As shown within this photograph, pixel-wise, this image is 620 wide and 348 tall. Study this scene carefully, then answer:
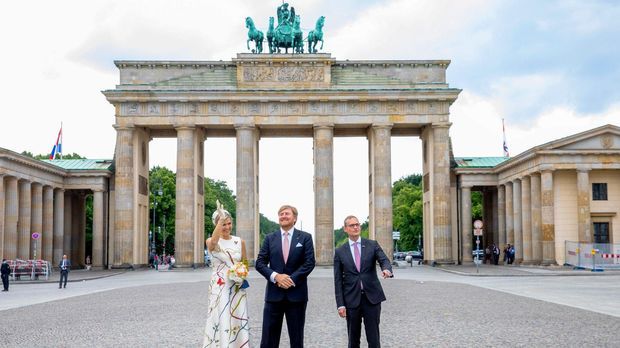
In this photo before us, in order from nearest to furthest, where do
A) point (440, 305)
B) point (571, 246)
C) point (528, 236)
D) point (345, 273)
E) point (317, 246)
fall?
point (345, 273)
point (440, 305)
point (571, 246)
point (528, 236)
point (317, 246)

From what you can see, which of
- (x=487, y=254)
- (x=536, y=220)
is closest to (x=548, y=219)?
(x=536, y=220)

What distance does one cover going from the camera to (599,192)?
2240 inches

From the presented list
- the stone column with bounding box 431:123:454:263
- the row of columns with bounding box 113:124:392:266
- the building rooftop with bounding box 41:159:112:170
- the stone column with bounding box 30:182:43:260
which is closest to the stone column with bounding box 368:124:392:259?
the row of columns with bounding box 113:124:392:266

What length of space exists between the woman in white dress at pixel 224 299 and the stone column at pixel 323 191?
5457 cm

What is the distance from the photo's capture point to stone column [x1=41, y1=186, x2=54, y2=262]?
62812 millimetres

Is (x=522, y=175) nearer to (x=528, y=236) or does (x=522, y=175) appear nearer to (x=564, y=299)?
(x=528, y=236)

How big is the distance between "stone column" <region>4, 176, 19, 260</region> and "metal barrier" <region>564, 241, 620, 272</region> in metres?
36.3

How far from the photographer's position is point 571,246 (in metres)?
54.2

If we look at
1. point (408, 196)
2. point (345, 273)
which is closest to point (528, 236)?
point (345, 273)

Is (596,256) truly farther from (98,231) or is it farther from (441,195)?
(98,231)

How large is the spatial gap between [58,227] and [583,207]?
39964 millimetres

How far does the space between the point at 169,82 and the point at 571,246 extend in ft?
110

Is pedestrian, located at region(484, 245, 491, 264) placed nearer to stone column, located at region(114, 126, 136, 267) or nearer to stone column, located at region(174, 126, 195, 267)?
stone column, located at region(174, 126, 195, 267)

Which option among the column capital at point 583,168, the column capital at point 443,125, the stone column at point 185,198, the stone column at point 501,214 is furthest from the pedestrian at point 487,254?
the stone column at point 185,198
